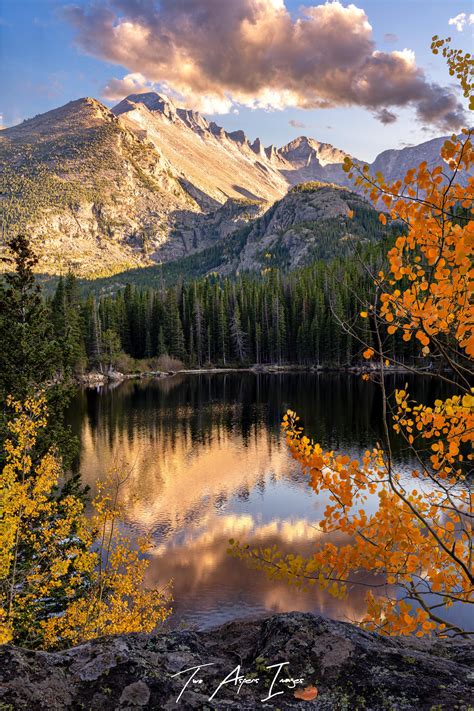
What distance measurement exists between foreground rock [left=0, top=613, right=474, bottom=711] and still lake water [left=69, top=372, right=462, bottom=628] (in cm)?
277

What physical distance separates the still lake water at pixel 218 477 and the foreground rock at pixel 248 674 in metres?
2.77

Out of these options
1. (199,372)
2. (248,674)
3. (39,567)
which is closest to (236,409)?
(39,567)

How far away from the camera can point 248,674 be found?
3.05 metres

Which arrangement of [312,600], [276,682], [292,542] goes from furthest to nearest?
[292,542] < [312,600] < [276,682]

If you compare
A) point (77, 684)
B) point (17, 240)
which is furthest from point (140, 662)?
point (17, 240)

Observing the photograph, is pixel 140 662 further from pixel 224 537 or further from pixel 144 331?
pixel 144 331

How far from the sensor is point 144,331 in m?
125

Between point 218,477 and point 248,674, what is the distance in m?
33.1

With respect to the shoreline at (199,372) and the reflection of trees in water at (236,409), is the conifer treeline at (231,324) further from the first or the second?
the reflection of trees in water at (236,409)

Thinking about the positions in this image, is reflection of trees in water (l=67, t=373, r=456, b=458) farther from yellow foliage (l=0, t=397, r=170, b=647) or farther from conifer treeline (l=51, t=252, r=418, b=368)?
yellow foliage (l=0, t=397, r=170, b=647)

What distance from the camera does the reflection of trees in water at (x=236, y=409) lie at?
155 feet

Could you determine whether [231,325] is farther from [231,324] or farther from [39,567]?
[39,567]

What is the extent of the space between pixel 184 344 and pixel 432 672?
123 m

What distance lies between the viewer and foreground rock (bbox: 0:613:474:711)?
2.63m
